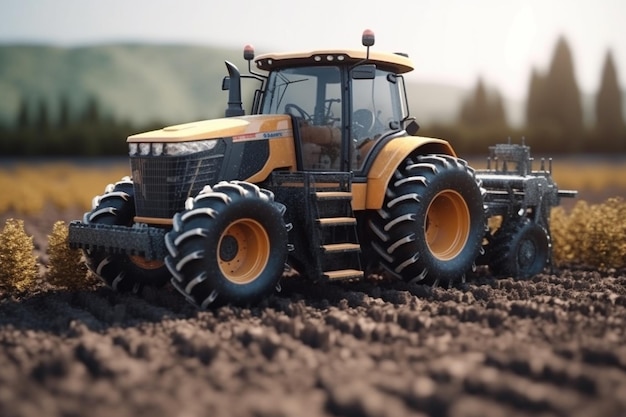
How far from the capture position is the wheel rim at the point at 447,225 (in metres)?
9.21

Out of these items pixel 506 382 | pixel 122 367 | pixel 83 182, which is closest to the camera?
pixel 506 382

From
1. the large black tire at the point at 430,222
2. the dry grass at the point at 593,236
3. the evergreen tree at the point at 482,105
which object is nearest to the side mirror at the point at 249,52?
the large black tire at the point at 430,222

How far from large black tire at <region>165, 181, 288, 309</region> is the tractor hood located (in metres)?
0.67

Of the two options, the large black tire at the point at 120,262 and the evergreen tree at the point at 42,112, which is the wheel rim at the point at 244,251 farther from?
the evergreen tree at the point at 42,112

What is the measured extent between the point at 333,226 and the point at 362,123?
130cm

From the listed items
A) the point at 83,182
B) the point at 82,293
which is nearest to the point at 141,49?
the point at 83,182

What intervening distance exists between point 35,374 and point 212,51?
130546 millimetres

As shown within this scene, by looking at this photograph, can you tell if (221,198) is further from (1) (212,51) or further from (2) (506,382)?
(1) (212,51)

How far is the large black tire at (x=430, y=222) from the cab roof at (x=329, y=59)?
3.81 ft

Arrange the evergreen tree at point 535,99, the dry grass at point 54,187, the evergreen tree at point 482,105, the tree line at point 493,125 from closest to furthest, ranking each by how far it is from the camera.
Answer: the dry grass at point 54,187, the tree line at point 493,125, the evergreen tree at point 535,99, the evergreen tree at point 482,105

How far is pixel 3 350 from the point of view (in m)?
5.75

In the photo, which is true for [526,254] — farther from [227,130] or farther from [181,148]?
[181,148]

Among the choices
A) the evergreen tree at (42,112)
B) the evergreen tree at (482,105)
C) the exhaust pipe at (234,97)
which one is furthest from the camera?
the evergreen tree at (482,105)

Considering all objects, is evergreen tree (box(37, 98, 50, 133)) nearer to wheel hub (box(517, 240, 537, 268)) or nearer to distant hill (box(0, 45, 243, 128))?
distant hill (box(0, 45, 243, 128))
